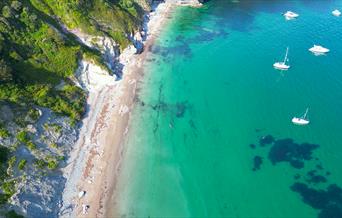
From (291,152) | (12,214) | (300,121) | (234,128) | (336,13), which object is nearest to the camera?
(12,214)

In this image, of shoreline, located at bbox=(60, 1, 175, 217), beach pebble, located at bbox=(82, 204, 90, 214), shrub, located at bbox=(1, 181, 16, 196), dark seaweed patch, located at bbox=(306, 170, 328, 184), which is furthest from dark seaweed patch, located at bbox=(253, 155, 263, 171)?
shrub, located at bbox=(1, 181, 16, 196)

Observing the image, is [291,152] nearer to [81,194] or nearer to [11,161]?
[81,194]

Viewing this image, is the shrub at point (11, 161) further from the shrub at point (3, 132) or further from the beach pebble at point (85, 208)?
the beach pebble at point (85, 208)

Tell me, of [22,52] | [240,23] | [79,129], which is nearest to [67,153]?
[79,129]

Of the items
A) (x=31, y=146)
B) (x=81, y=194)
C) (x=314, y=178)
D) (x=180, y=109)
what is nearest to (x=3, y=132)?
(x=31, y=146)

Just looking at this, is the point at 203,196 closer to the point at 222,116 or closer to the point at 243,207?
the point at 243,207

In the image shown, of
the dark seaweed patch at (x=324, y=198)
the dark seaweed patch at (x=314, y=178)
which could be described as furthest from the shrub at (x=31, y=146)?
the dark seaweed patch at (x=314, y=178)

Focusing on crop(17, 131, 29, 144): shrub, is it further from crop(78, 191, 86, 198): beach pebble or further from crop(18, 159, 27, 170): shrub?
crop(78, 191, 86, 198): beach pebble
